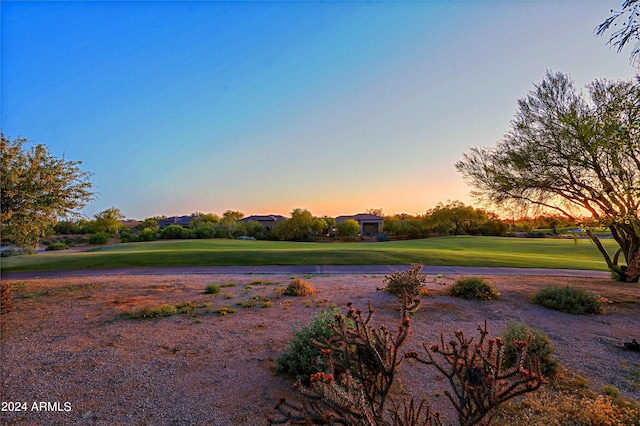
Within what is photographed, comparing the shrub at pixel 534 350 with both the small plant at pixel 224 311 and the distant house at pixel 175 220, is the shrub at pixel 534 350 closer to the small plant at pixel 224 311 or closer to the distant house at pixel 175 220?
the small plant at pixel 224 311

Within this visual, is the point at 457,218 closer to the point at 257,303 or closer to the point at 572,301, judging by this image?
the point at 572,301

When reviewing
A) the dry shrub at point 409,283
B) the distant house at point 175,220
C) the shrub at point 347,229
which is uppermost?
the distant house at point 175,220

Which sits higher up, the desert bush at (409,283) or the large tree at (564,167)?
the large tree at (564,167)

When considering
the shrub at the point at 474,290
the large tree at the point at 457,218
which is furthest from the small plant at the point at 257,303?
the large tree at the point at 457,218

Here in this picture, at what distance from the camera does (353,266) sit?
21359 millimetres

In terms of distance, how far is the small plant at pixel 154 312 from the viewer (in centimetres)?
971

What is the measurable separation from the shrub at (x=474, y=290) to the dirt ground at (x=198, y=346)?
368 millimetres

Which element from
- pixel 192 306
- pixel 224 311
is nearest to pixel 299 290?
pixel 224 311

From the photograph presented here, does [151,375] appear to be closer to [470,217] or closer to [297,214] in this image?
[297,214]

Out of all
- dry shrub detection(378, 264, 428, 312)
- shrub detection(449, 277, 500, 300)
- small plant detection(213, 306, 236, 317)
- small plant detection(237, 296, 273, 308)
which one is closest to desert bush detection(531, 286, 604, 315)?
shrub detection(449, 277, 500, 300)

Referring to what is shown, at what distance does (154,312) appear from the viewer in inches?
383

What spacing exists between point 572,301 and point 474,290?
275 centimetres

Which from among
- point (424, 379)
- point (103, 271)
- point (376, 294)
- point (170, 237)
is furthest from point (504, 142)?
point (170, 237)

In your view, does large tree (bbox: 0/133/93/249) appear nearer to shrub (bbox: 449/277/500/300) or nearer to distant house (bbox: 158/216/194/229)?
shrub (bbox: 449/277/500/300)
